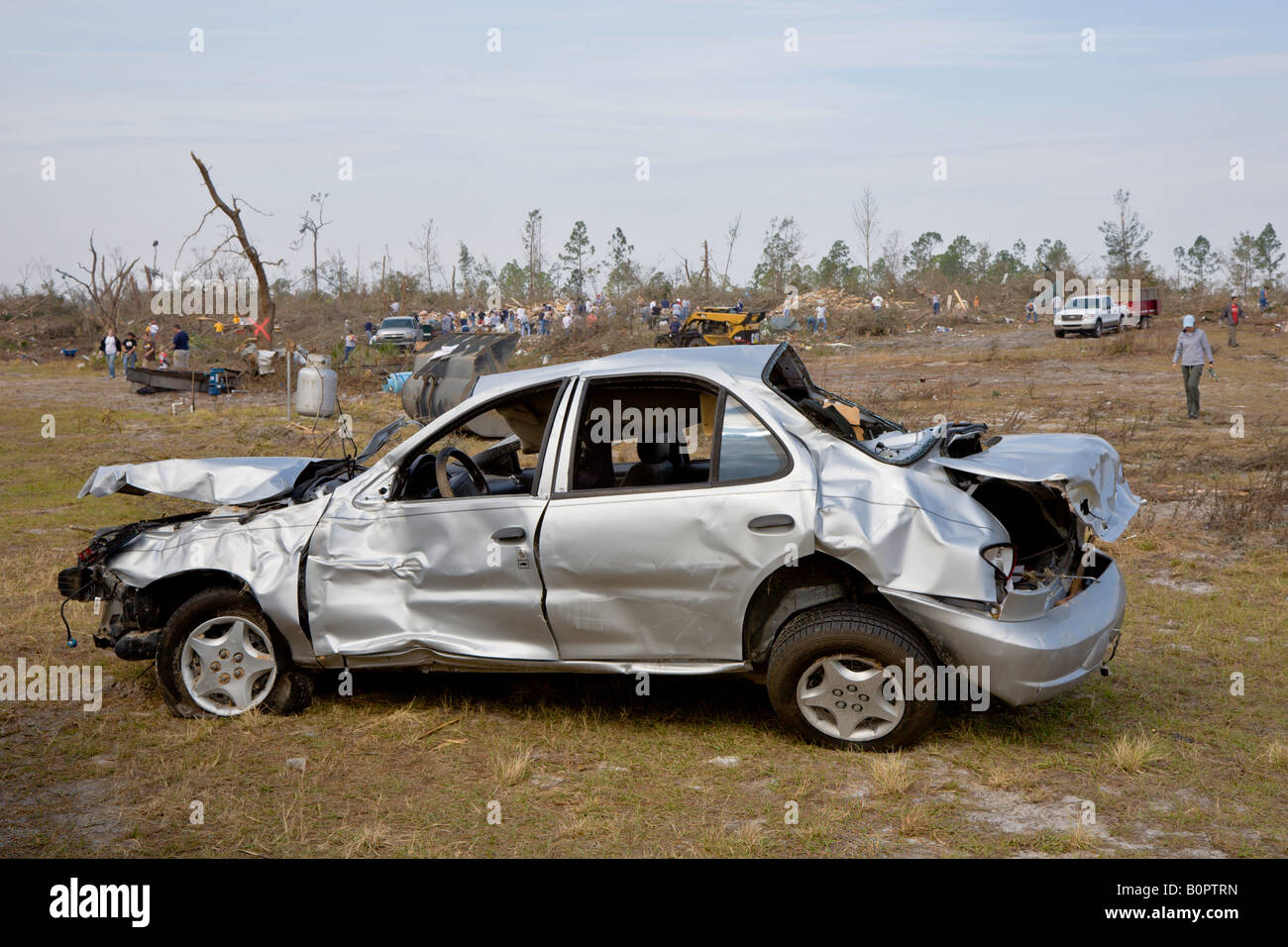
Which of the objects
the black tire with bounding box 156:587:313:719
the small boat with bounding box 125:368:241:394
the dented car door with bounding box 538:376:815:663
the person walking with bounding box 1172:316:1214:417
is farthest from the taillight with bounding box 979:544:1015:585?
the small boat with bounding box 125:368:241:394

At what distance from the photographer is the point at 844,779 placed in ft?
15.6

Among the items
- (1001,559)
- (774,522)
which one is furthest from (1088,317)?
(774,522)

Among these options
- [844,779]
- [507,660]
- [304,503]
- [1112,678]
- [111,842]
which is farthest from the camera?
[1112,678]

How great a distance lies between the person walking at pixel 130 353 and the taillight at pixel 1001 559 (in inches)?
1349

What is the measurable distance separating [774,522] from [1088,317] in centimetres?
3477

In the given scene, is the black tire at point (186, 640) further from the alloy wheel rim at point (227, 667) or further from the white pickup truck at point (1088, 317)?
the white pickup truck at point (1088, 317)

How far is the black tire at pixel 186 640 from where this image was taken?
5578 millimetres

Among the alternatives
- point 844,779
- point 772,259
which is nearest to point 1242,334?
point 772,259

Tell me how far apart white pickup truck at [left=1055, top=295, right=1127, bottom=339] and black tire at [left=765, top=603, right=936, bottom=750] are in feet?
113

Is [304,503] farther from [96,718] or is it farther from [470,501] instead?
[96,718]

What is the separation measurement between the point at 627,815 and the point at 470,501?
162 centimetres

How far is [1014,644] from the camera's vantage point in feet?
15.4

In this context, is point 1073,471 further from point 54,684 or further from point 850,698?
point 54,684
